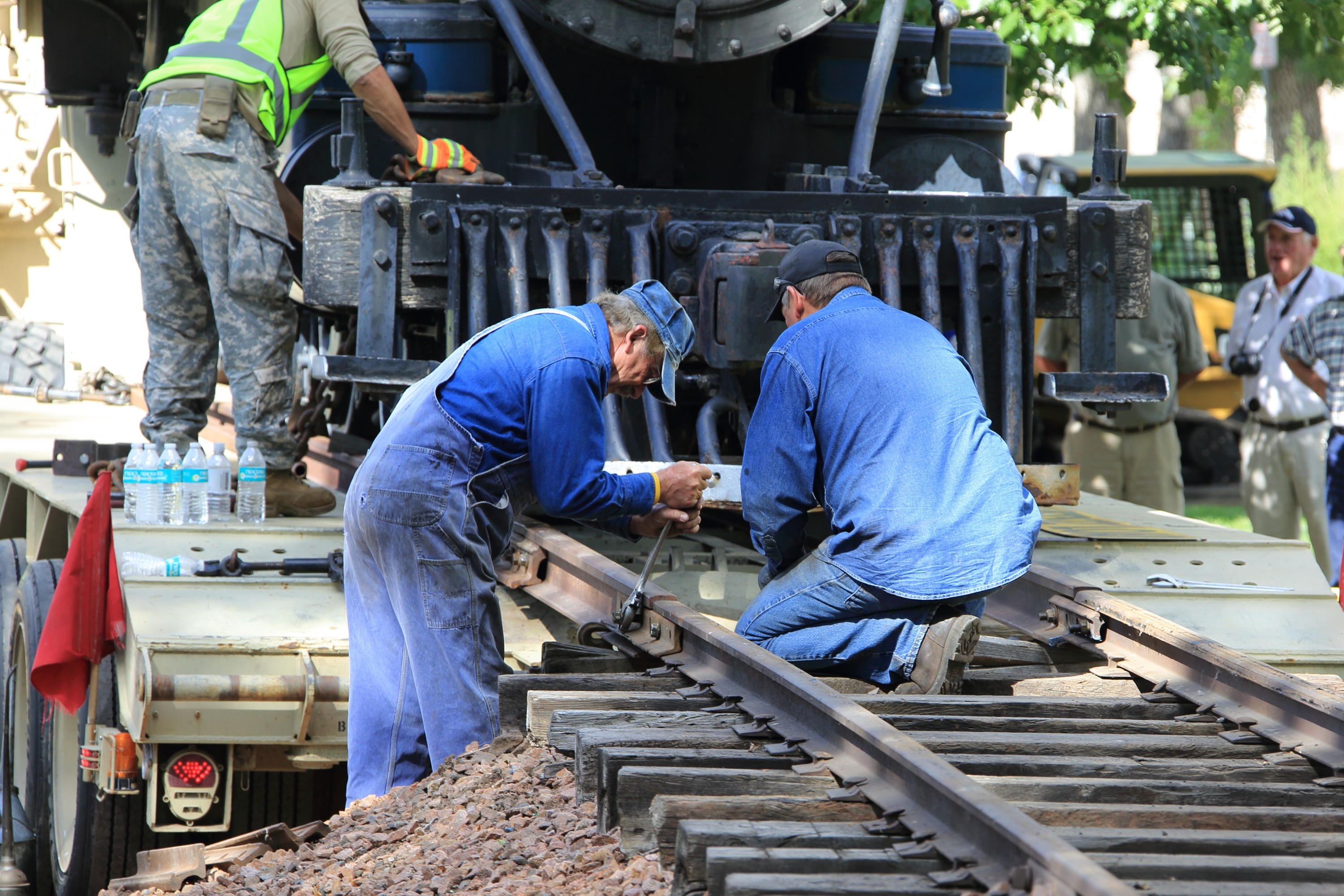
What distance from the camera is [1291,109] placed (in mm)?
25938

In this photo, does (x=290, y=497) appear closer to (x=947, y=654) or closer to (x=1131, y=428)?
(x=947, y=654)

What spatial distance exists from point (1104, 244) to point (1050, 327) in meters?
3.91

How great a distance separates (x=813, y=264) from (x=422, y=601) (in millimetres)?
1396

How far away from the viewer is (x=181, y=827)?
175 inches

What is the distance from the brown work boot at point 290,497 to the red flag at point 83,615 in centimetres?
99

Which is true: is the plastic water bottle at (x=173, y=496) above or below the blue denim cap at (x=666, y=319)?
below

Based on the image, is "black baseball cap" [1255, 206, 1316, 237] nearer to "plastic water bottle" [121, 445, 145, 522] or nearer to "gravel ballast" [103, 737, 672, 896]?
"plastic water bottle" [121, 445, 145, 522]

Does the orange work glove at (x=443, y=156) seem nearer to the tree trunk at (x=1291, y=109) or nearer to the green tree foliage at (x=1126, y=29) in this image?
the green tree foliage at (x=1126, y=29)

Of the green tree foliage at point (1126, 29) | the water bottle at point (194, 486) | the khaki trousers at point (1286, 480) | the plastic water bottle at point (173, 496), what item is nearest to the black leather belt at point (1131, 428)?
the khaki trousers at point (1286, 480)

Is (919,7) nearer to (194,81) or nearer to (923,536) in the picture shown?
(194,81)

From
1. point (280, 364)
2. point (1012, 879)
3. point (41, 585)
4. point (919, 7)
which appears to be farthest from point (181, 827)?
point (919, 7)

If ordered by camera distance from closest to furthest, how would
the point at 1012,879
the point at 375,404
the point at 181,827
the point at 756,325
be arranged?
the point at 1012,879 < the point at 181,827 < the point at 756,325 < the point at 375,404

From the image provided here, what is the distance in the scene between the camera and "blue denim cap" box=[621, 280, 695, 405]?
4.47m

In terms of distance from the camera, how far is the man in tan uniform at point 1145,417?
968 centimetres
